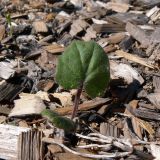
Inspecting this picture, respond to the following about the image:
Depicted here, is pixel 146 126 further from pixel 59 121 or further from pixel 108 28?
pixel 108 28

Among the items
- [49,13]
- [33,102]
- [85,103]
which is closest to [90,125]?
[85,103]

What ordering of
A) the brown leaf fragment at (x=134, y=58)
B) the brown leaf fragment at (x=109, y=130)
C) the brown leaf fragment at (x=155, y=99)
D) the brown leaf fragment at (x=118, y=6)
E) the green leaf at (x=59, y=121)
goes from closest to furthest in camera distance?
the green leaf at (x=59, y=121) < the brown leaf fragment at (x=109, y=130) < the brown leaf fragment at (x=155, y=99) < the brown leaf fragment at (x=134, y=58) < the brown leaf fragment at (x=118, y=6)

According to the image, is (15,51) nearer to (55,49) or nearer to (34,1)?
(55,49)

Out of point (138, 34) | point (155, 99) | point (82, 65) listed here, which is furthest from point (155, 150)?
point (138, 34)

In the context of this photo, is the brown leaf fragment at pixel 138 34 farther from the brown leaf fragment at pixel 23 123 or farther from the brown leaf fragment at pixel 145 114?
the brown leaf fragment at pixel 23 123

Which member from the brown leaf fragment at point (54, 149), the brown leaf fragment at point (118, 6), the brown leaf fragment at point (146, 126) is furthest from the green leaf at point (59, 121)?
the brown leaf fragment at point (118, 6)
